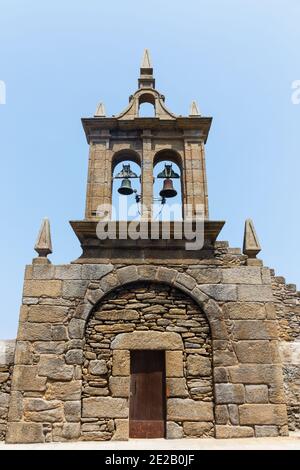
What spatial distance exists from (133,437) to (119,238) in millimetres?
3786

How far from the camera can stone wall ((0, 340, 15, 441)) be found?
22.1 ft

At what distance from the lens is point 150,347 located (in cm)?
693

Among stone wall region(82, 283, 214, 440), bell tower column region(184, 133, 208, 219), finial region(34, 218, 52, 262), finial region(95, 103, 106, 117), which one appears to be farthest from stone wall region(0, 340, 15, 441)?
finial region(95, 103, 106, 117)

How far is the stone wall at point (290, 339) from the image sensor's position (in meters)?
7.78

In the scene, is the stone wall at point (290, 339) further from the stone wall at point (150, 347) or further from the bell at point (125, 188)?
the bell at point (125, 188)

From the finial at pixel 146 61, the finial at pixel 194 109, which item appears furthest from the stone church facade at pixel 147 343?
the finial at pixel 146 61

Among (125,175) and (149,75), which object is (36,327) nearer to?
(125,175)

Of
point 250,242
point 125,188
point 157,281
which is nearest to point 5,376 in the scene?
point 157,281

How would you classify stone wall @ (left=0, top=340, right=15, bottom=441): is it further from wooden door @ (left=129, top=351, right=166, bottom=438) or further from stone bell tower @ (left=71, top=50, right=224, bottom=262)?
stone bell tower @ (left=71, top=50, right=224, bottom=262)

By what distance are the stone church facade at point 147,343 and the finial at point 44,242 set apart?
0.02 meters

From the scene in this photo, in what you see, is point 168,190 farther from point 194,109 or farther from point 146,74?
point 146,74

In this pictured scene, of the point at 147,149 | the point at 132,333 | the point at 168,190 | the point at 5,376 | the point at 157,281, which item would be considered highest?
the point at 147,149

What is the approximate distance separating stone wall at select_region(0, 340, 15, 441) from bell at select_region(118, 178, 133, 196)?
13.3 ft

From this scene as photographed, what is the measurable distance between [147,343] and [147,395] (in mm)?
937
